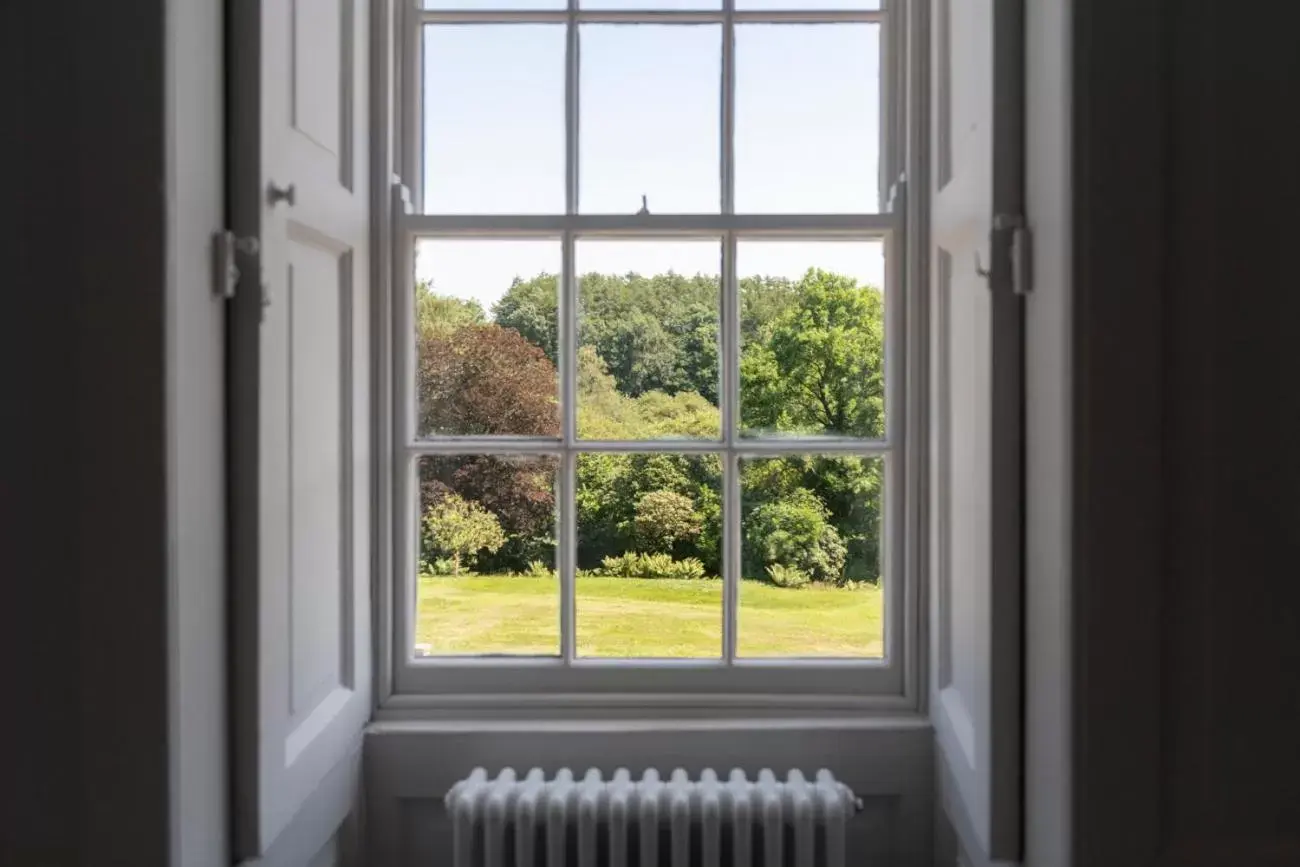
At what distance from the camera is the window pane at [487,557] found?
181cm

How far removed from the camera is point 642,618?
182 cm

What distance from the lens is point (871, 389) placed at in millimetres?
1801

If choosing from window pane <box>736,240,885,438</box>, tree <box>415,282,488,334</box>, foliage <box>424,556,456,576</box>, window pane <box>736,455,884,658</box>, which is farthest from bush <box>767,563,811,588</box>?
tree <box>415,282,488,334</box>
